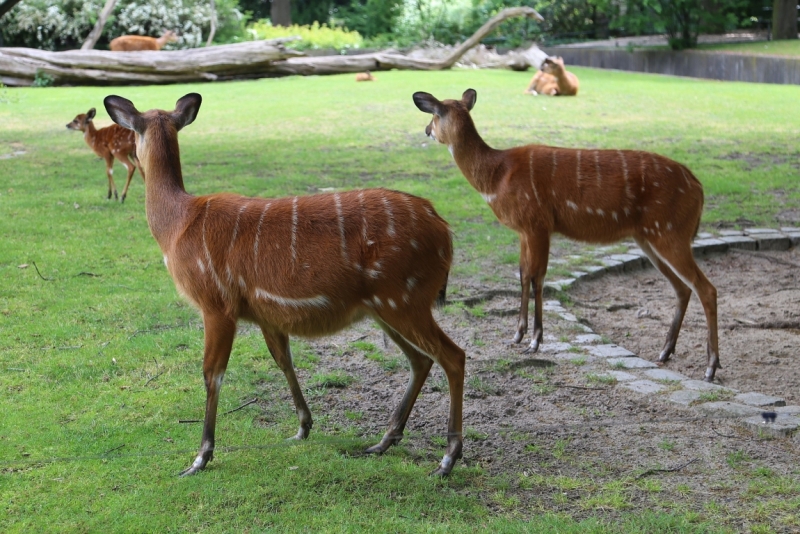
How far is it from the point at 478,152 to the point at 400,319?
9.31 feet

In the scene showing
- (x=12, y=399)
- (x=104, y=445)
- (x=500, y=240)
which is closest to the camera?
(x=104, y=445)

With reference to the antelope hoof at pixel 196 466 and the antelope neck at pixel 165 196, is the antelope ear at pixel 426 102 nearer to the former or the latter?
the antelope neck at pixel 165 196

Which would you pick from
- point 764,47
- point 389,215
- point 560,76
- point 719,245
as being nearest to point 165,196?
point 389,215

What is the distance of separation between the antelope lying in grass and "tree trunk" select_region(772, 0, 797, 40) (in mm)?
9343

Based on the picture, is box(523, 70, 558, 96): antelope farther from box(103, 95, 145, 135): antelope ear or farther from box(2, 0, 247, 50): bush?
box(103, 95, 145, 135): antelope ear

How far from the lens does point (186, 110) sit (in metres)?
4.89

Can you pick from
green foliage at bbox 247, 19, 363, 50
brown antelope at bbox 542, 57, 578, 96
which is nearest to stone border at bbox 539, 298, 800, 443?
brown antelope at bbox 542, 57, 578, 96

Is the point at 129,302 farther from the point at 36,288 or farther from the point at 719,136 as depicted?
the point at 719,136

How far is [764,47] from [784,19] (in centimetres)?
225

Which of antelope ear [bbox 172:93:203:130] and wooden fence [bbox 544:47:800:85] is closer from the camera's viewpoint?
antelope ear [bbox 172:93:203:130]

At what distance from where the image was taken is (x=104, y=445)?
177 inches

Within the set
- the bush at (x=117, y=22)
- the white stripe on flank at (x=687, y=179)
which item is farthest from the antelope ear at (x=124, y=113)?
the bush at (x=117, y=22)

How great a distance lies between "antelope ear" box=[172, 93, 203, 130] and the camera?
488cm

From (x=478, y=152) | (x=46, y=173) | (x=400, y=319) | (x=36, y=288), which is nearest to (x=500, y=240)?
(x=478, y=152)
